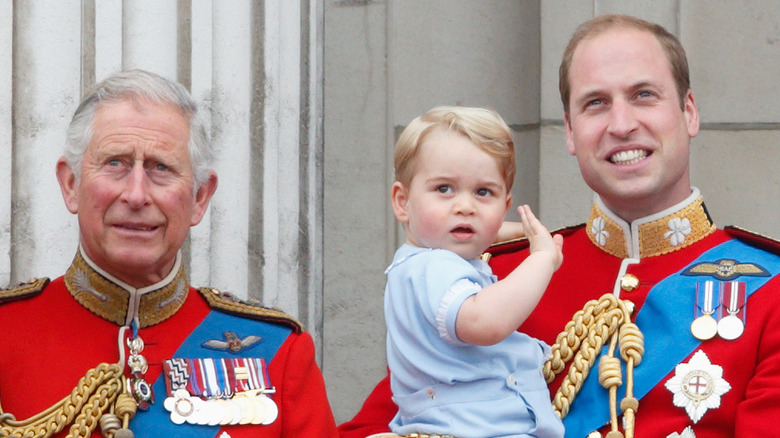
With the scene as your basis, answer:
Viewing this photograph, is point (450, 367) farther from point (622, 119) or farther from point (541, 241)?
point (622, 119)

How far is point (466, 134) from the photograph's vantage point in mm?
3020

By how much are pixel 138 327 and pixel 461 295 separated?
0.70 m

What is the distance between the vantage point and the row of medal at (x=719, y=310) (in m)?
3.07

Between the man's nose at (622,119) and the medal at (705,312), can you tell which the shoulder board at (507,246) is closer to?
the man's nose at (622,119)

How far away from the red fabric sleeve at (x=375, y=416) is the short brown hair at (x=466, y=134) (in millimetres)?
575

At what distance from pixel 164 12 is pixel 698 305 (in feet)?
5.72

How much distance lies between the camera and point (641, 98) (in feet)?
10.9

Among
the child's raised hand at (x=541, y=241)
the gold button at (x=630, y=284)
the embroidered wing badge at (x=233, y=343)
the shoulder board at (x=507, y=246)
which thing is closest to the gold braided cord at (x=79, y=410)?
the embroidered wing badge at (x=233, y=343)

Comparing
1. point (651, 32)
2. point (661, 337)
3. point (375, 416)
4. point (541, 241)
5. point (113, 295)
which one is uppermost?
point (651, 32)

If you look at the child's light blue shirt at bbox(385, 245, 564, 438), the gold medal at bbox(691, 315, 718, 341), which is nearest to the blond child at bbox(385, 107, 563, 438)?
the child's light blue shirt at bbox(385, 245, 564, 438)

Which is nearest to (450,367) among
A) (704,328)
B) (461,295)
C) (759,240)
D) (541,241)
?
(461,295)

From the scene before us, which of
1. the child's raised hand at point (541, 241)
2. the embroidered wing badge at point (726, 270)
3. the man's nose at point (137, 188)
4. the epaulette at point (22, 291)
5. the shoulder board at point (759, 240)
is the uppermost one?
the man's nose at point (137, 188)

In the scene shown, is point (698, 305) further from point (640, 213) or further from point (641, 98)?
point (641, 98)

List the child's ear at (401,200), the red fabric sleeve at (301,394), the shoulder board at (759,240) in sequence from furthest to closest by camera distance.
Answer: the shoulder board at (759,240), the child's ear at (401,200), the red fabric sleeve at (301,394)
